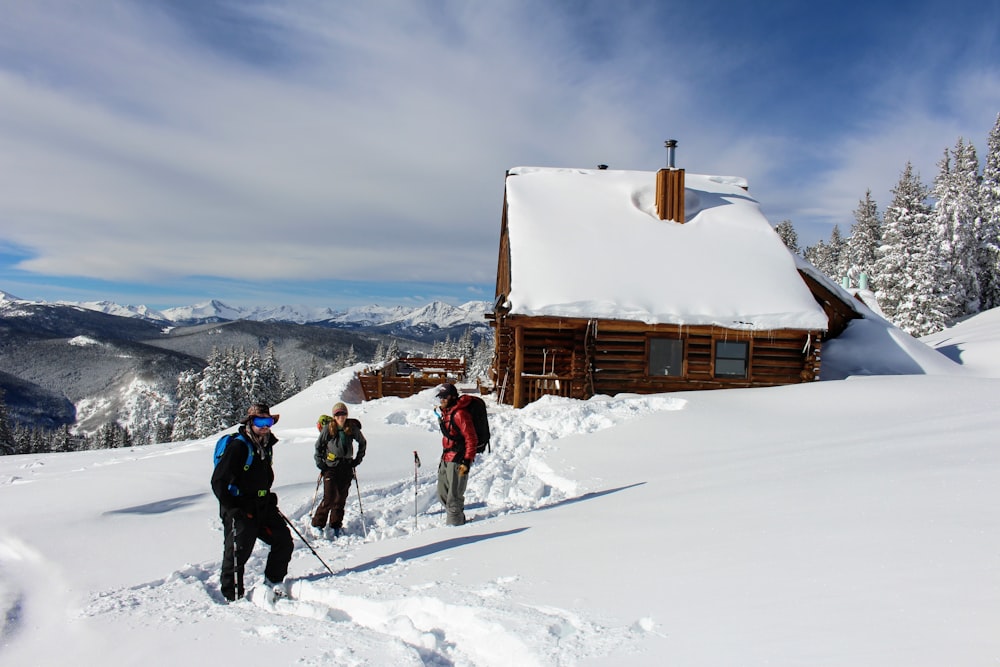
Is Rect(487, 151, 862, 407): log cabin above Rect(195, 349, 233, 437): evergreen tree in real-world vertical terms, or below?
above

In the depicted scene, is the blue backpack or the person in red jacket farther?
the person in red jacket

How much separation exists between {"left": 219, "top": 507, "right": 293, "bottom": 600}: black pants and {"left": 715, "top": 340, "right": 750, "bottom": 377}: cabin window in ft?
45.8

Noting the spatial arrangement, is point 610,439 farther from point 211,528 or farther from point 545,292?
point 211,528

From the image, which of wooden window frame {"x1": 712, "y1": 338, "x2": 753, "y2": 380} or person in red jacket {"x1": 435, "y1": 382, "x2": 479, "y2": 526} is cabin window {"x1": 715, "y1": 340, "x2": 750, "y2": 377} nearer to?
wooden window frame {"x1": 712, "y1": 338, "x2": 753, "y2": 380}

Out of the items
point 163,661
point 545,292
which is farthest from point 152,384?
point 163,661

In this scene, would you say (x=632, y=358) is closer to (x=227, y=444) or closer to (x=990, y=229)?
(x=227, y=444)

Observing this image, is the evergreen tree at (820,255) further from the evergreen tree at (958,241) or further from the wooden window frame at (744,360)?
the wooden window frame at (744,360)

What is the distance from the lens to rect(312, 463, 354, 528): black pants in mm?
6711

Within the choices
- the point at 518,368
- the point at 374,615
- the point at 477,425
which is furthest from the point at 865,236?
the point at 374,615

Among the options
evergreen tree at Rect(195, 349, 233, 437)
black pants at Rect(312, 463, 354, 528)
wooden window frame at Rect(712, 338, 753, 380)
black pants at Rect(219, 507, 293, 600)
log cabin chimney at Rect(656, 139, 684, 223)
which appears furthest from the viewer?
evergreen tree at Rect(195, 349, 233, 437)

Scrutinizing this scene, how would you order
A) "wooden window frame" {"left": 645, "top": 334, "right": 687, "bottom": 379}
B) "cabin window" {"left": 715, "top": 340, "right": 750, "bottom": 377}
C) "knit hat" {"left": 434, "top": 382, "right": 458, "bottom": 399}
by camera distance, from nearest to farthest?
"knit hat" {"left": 434, "top": 382, "right": 458, "bottom": 399} → "wooden window frame" {"left": 645, "top": 334, "right": 687, "bottom": 379} → "cabin window" {"left": 715, "top": 340, "right": 750, "bottom": 377}

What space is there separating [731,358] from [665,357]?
6.04ft

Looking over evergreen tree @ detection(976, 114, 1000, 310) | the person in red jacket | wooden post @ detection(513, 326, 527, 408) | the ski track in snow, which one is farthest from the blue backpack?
evergreen tree @ detection(976, 114, 1000, 310)

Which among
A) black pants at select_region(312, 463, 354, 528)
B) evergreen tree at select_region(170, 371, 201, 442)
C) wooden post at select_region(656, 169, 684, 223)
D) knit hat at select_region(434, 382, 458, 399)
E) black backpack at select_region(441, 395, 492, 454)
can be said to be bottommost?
evergreen tree at select_region(170, 371, 201, 442)
